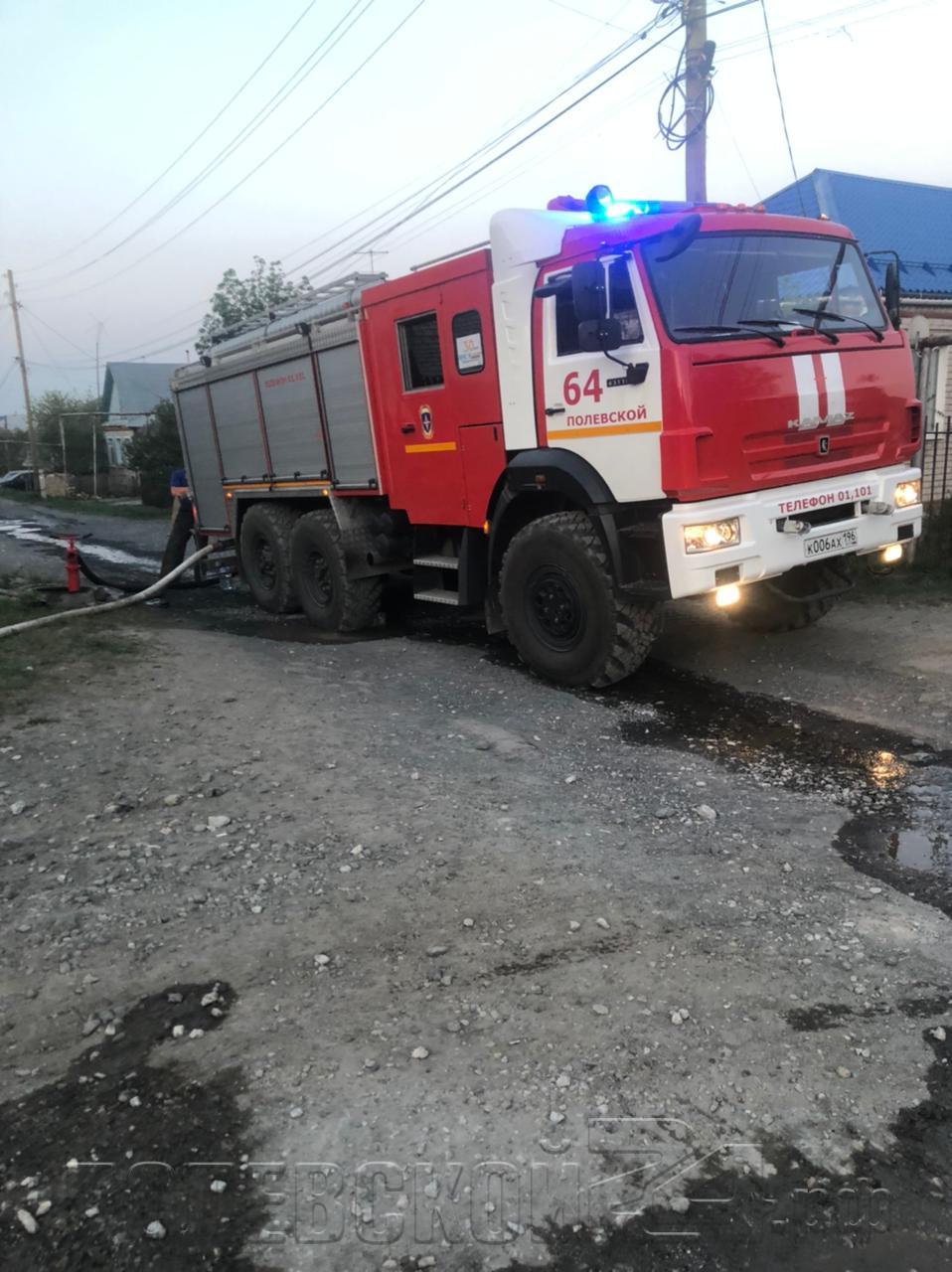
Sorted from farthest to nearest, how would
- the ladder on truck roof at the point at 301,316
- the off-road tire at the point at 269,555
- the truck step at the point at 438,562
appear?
the off-road tire at the point at 269,555, the ladder on truck roof at the point at 301,316, the truck step at the point at 438,562

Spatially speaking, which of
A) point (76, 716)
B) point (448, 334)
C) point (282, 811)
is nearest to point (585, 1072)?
point (282, 811)

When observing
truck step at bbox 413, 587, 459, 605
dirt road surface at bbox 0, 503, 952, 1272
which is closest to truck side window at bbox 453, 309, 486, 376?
truck step at bbox 413, 587, 459, 605

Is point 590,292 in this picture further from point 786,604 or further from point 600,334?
point 786,604

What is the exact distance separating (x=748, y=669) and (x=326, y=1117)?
4918 mm

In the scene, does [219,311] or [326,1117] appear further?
[219,311]

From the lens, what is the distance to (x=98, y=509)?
3003cm

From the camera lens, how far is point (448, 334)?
21.8 ft

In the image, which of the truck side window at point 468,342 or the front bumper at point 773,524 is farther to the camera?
the truck side window at point 468,342

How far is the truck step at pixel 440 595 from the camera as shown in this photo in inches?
288

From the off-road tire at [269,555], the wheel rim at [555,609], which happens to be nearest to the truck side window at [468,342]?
the wheel rim at [555,609]

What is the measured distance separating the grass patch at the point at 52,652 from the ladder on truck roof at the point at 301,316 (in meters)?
3.19

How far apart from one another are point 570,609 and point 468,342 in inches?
83.6

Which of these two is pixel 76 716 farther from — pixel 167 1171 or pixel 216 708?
pixel 167 1171

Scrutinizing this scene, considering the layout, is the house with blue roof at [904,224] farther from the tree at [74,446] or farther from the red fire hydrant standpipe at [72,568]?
the tree at [74,446]
